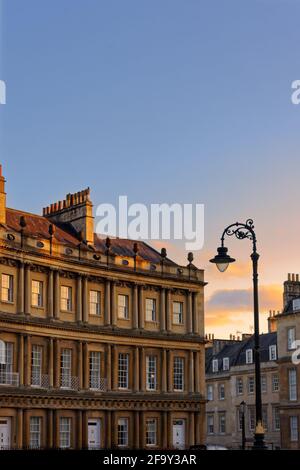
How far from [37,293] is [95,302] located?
16.0 ft

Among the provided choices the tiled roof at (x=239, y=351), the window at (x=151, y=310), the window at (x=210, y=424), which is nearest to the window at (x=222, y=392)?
the tiled roof at (x=239, y=351)

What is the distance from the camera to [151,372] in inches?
2219

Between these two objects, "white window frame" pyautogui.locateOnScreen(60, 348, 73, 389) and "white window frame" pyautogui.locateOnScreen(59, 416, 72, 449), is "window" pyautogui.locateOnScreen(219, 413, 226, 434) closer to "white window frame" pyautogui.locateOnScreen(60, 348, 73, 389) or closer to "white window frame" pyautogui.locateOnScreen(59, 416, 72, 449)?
"white window frame" pyautogui.locateOnScreen(59, 416, 72, 449)

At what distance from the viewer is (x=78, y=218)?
57188 millimetres

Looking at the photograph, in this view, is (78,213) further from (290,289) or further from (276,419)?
(276,419)

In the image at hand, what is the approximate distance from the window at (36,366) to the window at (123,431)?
7154 millimetres

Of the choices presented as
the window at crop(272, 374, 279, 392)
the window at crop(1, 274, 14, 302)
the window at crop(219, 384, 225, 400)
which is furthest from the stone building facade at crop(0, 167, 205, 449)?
the window at crop(219, 384, 225, 400)

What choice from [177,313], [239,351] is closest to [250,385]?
[239,351]

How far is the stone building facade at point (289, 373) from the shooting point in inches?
2739

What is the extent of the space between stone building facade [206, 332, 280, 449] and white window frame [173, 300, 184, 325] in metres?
21.5

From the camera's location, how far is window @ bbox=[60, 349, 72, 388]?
51.1 metres

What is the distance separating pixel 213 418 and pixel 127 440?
1396 inches
